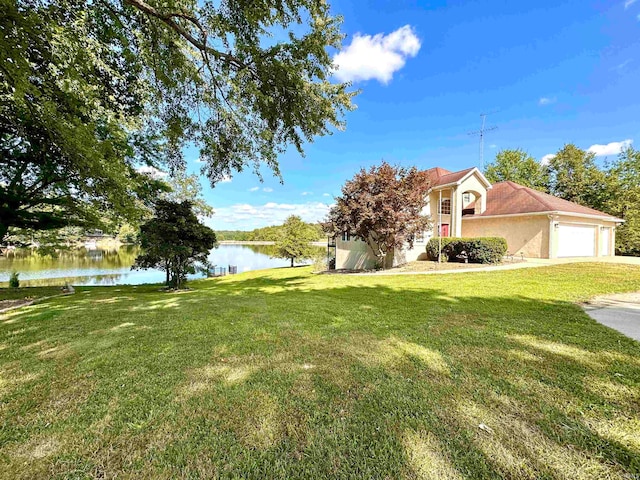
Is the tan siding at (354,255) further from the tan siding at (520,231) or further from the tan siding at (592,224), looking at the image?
the tan siding at (592,224)

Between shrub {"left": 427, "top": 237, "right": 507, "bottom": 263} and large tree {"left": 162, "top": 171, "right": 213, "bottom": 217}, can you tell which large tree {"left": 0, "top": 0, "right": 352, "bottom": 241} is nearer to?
shrub {"left": 427, "top": 237, "right": 507, "bottom": 263}

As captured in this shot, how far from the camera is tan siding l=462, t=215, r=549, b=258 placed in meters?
17.0

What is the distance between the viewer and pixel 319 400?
2428 mm

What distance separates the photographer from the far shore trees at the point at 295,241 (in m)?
28.2

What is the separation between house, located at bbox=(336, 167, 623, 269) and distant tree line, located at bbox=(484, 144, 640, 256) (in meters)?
6.32

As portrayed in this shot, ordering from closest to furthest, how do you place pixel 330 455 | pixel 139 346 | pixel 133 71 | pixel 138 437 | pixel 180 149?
pixel 330 455 < pixel 138 437 < pixel 139 346 < pixel 133 71 < pixel 180 149

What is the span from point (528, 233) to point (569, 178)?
20.8m

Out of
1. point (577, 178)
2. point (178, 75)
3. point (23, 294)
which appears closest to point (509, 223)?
point (577, 178)

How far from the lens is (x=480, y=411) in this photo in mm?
2264

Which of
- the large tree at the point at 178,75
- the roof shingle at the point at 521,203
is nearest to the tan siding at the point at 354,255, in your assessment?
the roof shingle at the point at 521,203

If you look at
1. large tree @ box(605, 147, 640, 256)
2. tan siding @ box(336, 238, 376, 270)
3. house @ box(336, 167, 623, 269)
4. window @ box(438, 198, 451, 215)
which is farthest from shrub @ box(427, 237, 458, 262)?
large tree @ box(605, 147, 640, 256)

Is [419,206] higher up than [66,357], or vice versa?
[419,206]

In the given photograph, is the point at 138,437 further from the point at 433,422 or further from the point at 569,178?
the point at 569,178

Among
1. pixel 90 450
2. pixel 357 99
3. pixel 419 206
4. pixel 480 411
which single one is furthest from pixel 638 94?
pixel 90 450
